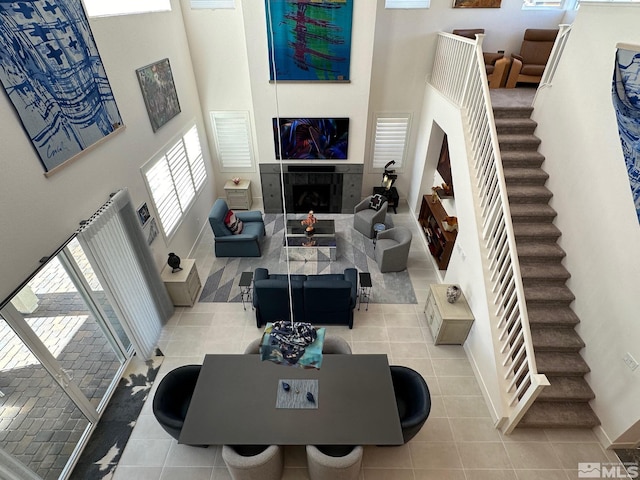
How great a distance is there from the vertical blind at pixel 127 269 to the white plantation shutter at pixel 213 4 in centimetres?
484

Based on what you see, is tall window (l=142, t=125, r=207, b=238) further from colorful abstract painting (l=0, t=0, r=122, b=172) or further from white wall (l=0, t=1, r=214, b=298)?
colorful abstract painting (l=0, t=0, r=122, b=172)

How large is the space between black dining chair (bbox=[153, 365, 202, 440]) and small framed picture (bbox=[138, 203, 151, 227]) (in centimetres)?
251

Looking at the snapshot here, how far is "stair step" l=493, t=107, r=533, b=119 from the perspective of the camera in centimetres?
584

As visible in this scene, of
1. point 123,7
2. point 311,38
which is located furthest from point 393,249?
point 123,7

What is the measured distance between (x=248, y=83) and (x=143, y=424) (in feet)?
23.5

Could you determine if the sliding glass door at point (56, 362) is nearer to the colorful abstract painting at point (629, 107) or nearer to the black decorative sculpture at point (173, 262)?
the black decorative sculpture at point (173, 262)

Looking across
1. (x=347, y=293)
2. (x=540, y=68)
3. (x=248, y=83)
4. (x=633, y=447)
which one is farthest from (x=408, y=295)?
(x=248, y=83)

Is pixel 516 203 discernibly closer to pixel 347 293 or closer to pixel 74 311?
pixel 347 293

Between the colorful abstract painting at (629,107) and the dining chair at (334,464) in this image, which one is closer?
the colorful abstract painting at (629,107)

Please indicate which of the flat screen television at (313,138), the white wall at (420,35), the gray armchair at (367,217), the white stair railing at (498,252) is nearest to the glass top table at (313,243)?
the gray armchair at (367,217)

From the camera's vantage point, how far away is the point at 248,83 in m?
8.09

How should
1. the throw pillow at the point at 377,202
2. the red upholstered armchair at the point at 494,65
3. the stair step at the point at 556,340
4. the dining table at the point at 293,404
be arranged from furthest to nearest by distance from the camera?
the throw pillow at the point at 377,202
the red upholstered armchair at the point at 494,65
the stair step at the point at 556,340
the dining table at the point at 293,404

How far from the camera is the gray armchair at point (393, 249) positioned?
686 centimetres

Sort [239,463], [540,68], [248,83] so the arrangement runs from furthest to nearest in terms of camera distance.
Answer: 1. [248,83]
2. [540,68]
3. [239,463]
